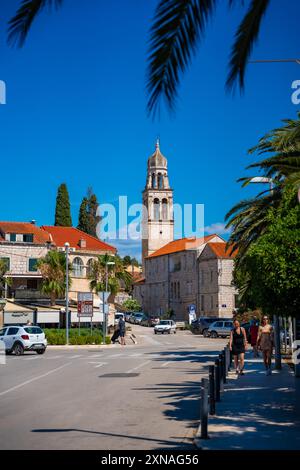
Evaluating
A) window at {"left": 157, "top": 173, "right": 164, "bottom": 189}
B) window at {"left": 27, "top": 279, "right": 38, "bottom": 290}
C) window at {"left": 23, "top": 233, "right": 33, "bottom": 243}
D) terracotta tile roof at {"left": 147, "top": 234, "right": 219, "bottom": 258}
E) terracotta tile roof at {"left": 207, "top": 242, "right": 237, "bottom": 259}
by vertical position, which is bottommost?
window at {"left": 27, "top": 279, "right": 38, "bottom": 290}

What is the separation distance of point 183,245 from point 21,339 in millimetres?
72128

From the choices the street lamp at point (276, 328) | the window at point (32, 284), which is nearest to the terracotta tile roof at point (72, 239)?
the window at point (32, 284)

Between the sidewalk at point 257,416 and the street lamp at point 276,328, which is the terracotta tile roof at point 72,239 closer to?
the street lamp at point 276,328

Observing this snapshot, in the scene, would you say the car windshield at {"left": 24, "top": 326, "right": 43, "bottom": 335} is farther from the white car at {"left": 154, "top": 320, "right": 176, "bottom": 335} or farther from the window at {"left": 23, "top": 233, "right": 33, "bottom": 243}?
the white car at {"left": 154, "top": 320, "right": 176, "bottom": 335}

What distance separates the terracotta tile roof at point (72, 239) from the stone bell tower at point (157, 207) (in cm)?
4822

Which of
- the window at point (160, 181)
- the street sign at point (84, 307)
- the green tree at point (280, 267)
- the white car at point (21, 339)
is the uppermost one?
the window at point (160, 181)

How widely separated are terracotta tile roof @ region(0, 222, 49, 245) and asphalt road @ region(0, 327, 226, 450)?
40.6 metres

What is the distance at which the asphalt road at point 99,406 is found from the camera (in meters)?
10.4

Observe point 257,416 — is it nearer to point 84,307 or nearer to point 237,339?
point 237,339

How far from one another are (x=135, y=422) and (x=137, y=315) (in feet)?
260

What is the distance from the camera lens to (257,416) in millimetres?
12633

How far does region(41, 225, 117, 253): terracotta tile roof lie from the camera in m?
72.4

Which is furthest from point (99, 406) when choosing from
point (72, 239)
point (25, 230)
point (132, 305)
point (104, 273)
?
point (132, 305)

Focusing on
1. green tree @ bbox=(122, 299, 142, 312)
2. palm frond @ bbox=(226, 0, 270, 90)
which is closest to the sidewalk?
palm frond @ bbox=(226, 0, 270, 90)
